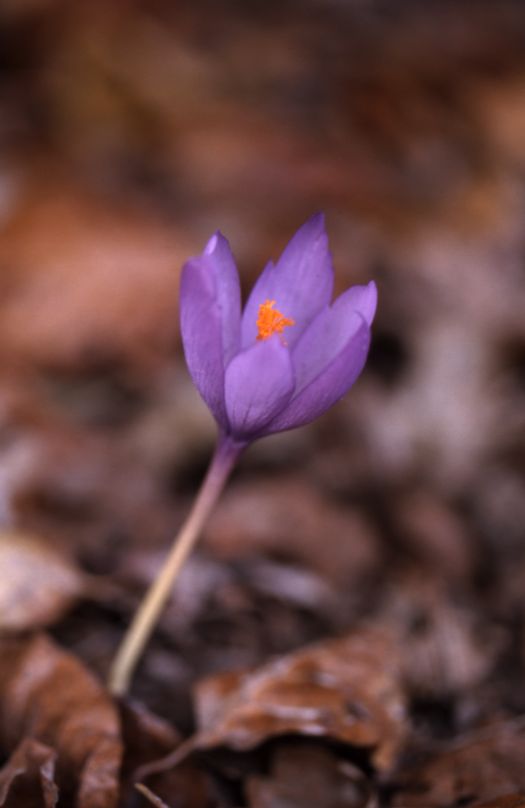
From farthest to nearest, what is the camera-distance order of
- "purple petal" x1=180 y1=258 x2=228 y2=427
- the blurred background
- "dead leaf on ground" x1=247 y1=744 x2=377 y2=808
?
the blurred background → "dead leaf on ground" x1=247 y1=744 x2=377 y2=808 → "purple petal" x1=180 y1=258 x2=228 y2=427

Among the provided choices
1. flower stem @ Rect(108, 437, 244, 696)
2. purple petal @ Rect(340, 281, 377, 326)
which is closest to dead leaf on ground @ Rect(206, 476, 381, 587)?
flower stem @ Rect(108, 437, 244, 696)

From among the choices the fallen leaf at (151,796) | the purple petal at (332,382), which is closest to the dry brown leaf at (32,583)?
the fallen leaf at (151,796)

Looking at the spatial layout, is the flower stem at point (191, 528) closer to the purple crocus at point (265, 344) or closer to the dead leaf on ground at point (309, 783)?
the purple crocus at point (265, 344)

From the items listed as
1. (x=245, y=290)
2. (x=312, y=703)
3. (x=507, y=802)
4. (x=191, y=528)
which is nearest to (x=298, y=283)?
(x=191, y=528)

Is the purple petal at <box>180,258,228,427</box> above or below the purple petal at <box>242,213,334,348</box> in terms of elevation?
below

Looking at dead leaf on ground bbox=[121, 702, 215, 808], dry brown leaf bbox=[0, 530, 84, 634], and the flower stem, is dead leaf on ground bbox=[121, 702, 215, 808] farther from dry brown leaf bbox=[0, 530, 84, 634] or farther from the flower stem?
dry brown leaf bbox=[0, 530, 84, 634]

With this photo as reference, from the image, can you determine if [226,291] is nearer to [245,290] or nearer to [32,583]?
[32,583]
